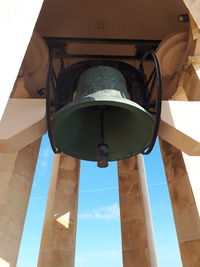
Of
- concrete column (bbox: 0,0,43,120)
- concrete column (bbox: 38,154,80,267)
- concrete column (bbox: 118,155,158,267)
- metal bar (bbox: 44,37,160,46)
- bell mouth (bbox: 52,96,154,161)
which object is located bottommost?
concrete column (bbox: 118,155,158,267)

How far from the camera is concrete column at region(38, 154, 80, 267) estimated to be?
26.0 feet

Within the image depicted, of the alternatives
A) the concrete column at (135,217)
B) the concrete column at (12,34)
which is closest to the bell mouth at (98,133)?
the concrete column at (12,34)

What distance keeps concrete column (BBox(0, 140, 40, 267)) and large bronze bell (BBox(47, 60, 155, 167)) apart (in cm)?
197

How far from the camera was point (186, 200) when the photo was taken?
6301 mm

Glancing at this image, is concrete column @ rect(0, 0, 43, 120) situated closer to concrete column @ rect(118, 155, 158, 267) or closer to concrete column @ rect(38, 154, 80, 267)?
concrete column @ rect(38, 154, 80, 267)

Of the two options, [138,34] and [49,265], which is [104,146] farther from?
[138,34]

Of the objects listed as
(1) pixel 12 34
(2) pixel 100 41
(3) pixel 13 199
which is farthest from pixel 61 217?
(1) pixel 12 34

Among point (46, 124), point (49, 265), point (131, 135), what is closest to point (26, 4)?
point (46, 124)

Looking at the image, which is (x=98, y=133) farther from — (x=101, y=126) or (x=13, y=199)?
(x=13, y=199)

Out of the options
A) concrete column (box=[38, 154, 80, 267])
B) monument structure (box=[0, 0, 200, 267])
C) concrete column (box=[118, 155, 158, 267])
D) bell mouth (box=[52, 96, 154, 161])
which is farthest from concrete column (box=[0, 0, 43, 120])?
concrete column (box=[118, 155, 158, 267])

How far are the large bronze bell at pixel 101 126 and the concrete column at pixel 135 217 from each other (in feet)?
19.4

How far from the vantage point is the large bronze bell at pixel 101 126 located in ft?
15.3

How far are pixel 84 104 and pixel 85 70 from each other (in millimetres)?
1840

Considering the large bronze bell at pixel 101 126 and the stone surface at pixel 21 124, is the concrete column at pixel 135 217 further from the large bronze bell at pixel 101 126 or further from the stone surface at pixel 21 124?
the stone surface at pixel 21 124
